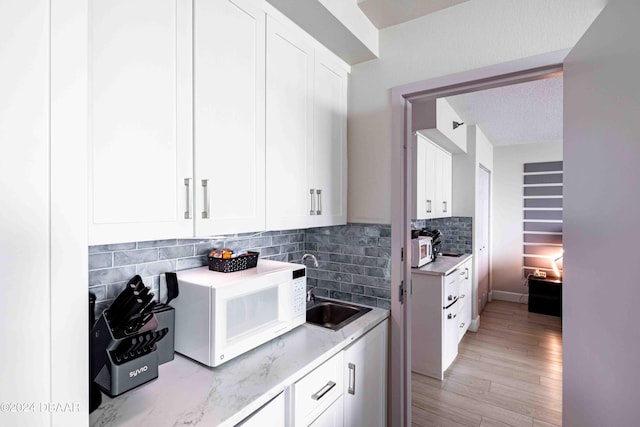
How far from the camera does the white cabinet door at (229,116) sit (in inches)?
44.9

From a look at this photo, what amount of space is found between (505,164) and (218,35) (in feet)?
17.1

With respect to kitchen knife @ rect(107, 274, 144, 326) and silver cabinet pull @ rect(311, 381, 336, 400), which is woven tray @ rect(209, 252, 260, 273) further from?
silver cabinet pull @ rect(311, 381, 336, 400)

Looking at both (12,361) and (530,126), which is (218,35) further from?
(530,126)

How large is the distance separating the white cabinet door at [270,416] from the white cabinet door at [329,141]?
87 cm

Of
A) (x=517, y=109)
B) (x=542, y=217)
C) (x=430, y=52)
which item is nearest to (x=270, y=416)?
(x=430, y=52)

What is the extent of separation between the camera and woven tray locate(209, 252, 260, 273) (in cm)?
141

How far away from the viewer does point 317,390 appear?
1.27 metres

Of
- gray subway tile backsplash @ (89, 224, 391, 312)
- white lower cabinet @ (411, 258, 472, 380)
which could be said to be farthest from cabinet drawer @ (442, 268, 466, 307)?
gray subway tile backsplash @ (89, 224, 391, 312)

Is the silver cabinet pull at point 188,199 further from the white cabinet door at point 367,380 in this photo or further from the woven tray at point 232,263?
the white cabinet door at point 367,380

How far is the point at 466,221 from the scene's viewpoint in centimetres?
397

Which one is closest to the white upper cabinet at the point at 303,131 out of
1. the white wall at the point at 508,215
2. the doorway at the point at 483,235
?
the doorway at the point at 483,235

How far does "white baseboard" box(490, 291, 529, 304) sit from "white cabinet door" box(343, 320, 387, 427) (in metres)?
4.22

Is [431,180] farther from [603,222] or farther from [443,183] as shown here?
[603,222]

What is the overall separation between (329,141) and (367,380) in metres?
1.31
